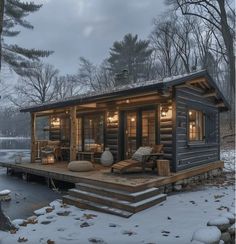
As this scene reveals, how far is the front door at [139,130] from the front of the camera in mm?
10221

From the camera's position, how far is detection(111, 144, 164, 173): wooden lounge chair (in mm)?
8773

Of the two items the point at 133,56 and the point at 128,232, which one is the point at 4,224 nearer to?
the point at 128,232

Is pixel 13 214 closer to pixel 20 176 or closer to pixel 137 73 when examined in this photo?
pixel 20 176

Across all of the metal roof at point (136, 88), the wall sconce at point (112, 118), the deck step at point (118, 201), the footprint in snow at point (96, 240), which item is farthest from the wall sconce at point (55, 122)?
the footprint in snow at point (96, 240)

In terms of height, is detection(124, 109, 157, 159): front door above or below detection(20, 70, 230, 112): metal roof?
below

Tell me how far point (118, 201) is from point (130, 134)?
4490 millimetres

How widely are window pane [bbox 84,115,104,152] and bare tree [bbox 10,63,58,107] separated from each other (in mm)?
21197

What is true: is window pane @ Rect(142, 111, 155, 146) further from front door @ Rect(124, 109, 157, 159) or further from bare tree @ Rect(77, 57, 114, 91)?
bare tree @ Rect(77, 57, 114, 91)

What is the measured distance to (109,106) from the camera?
11.6m

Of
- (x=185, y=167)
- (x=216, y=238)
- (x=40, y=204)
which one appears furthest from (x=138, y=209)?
(x=185, y=167)

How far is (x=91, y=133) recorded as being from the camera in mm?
12820

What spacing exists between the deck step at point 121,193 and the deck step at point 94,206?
35 cm

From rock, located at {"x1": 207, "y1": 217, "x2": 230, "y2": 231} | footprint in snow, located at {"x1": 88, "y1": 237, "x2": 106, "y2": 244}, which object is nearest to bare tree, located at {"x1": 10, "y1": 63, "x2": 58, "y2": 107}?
footprint in snow, located at {"x1": 88, "y1": 237, "x2": 106, "y2": 244}

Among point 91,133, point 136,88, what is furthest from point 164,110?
point 91,133
